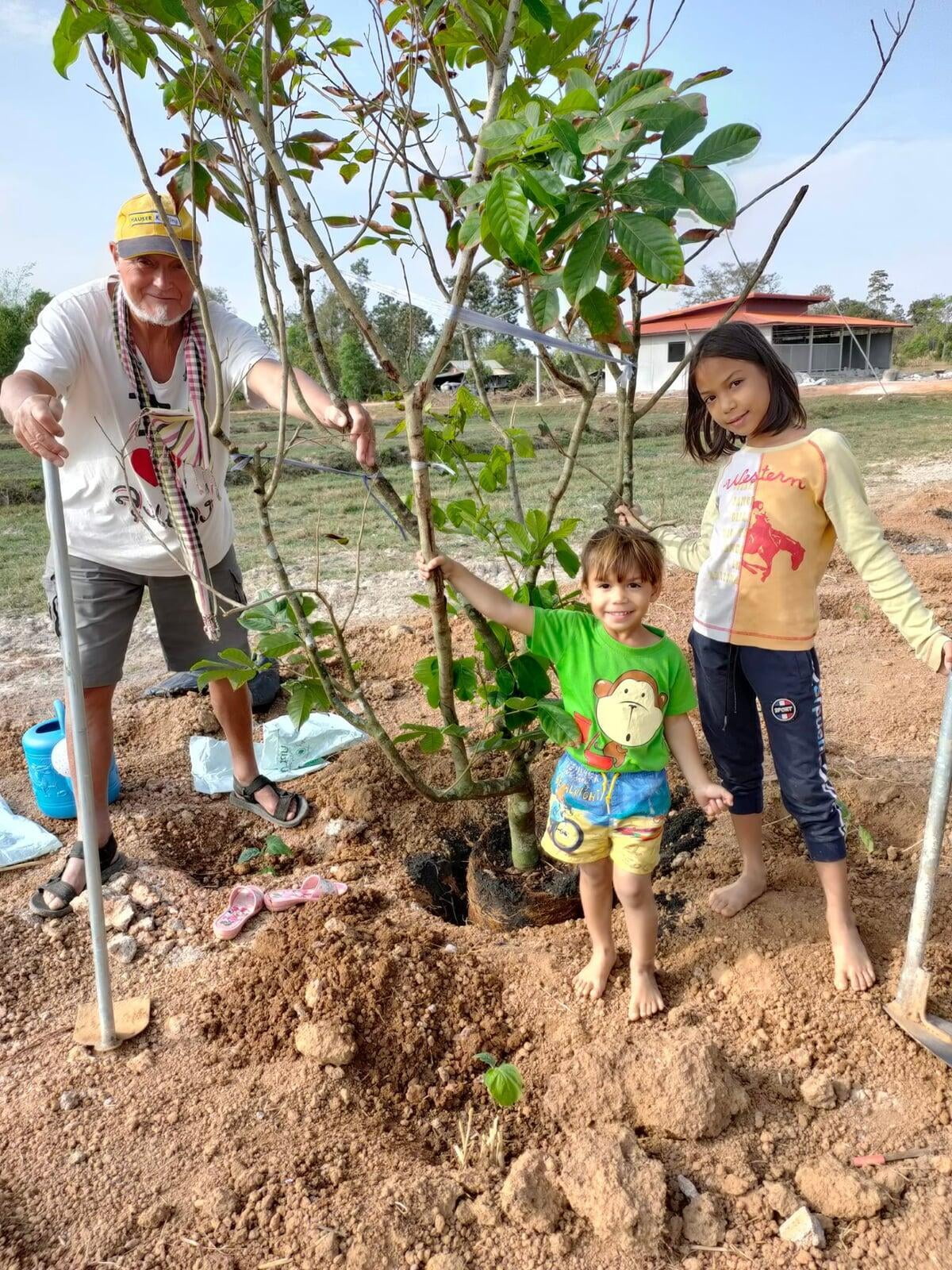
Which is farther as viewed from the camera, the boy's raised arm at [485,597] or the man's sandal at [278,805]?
the man's sandal at [278,805]

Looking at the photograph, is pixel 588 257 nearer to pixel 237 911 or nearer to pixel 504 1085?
pixel 504 1085

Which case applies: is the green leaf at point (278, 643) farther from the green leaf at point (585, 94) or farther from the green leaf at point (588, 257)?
the green leaf at point (585, 94)

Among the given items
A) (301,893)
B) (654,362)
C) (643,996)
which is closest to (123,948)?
(301,893)

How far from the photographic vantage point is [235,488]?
11.7 meters

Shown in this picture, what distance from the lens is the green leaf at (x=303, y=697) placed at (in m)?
2.14

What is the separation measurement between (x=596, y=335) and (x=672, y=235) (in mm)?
290

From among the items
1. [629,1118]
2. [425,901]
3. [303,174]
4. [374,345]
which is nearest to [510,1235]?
[629,1118]

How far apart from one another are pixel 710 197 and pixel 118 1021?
6.71 feet

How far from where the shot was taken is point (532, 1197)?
5.08 ft

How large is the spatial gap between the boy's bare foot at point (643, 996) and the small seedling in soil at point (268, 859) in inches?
45.4

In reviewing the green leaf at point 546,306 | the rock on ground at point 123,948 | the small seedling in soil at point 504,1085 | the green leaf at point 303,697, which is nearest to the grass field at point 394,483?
the green leaf at point 303,697

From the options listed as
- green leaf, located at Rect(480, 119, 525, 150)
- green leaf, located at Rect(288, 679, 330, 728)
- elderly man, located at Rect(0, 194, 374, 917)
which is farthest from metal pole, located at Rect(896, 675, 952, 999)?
elderly man, located at Rect(0, 194, 374, 917)

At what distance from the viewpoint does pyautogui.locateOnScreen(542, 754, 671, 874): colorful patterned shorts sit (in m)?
1.92

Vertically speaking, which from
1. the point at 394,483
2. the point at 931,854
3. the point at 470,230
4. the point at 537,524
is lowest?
the point at 394,483
